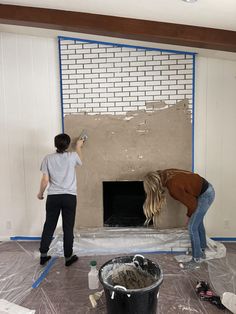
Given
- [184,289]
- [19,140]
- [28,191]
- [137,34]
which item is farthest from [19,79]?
[184,289]

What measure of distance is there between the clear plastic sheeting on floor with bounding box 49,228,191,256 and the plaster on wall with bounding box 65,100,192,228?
0.28 m

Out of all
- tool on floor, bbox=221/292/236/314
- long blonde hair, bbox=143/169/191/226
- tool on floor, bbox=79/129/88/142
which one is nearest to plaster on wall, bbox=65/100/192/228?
tool on floor, bbox=79/129/88/142

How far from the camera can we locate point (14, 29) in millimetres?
3477

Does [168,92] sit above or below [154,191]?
above

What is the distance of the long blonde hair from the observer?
334 centimetres

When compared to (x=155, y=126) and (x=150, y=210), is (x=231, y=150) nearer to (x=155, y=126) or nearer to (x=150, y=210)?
(x=155, y=126)

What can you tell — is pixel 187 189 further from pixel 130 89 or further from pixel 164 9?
pixel 164 9

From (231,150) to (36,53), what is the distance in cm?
295

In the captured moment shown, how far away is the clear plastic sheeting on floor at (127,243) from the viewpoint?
339 centimetres

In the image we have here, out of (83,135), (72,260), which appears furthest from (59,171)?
(72,260)

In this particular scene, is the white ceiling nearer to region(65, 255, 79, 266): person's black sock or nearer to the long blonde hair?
the long blonde hair

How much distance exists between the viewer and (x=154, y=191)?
11.1 feet

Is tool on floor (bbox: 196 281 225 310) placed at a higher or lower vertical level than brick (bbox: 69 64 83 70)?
lower

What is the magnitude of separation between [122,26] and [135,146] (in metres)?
1.48
